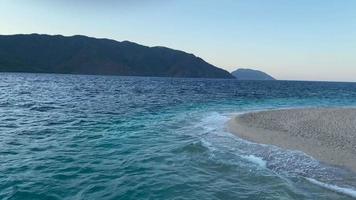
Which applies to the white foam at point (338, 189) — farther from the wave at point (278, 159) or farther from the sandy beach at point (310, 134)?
the sandy beach at point (310, 134)

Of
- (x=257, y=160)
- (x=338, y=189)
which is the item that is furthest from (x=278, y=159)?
(x=338, y=189)

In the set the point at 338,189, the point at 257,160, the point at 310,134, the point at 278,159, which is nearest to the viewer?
the point at 338,189

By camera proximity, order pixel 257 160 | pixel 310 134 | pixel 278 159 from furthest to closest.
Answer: pixel 310 134 → pixel 278 159 → pixel 257 160

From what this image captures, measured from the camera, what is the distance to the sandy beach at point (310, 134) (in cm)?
1525

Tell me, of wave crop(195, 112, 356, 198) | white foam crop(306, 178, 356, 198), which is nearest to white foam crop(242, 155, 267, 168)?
wave crop(195, 112, 356, 198)

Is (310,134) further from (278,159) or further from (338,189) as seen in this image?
(338,189)

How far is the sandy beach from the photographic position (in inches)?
600

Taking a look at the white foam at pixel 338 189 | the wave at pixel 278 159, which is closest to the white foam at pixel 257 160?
the wave at pixel 278 159

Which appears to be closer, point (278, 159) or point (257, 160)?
point (257, 160)

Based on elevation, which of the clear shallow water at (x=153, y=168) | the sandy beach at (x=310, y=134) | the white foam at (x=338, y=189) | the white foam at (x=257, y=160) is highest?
the sandy beach at (x=310, y=134)

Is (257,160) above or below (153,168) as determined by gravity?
above

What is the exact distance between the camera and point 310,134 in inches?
774

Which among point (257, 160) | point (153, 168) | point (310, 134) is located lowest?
point (153, 168)

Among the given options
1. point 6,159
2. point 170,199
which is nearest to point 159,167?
point 170,199
